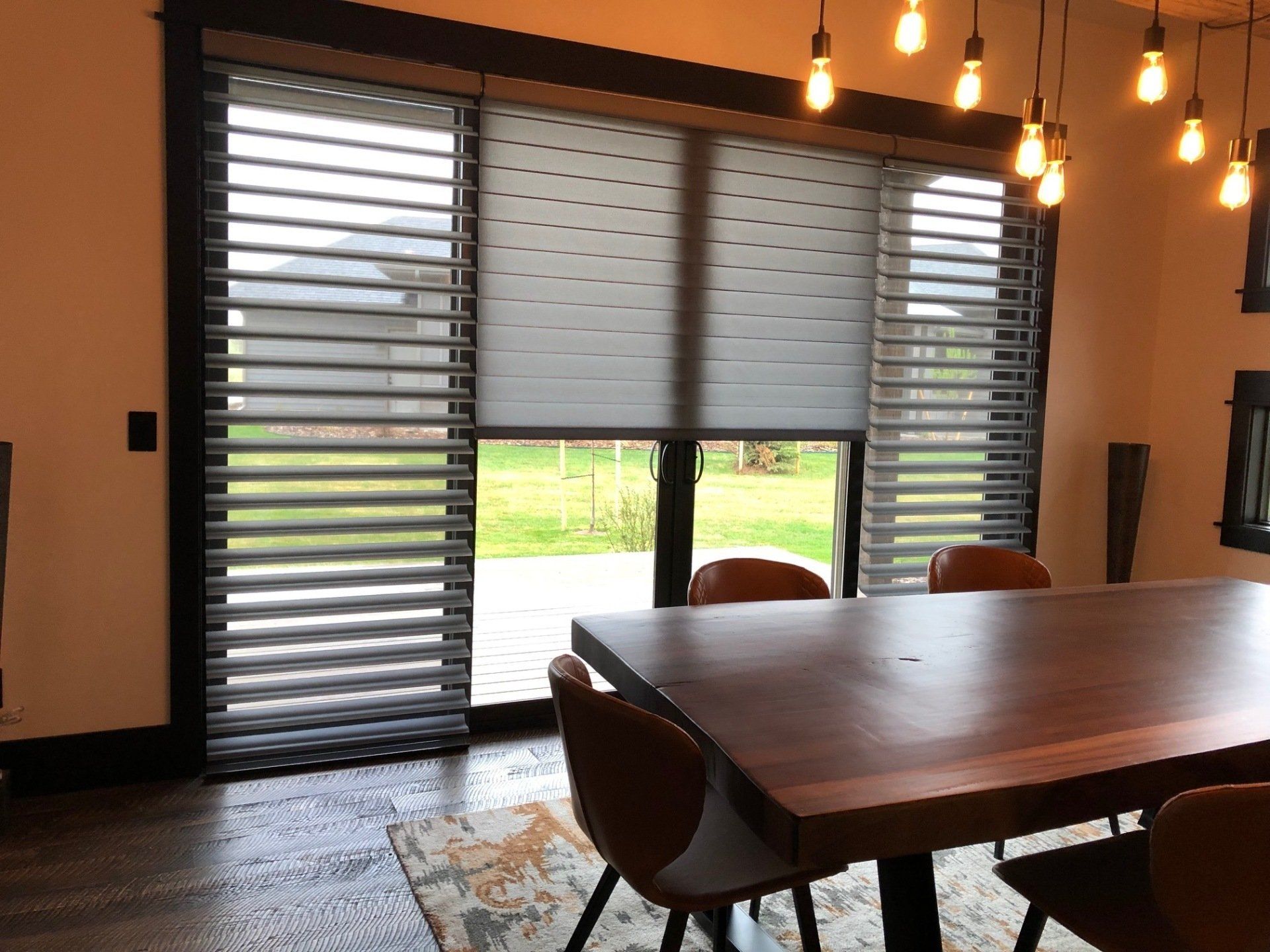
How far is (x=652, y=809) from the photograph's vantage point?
156 cm

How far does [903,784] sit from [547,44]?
269 cm

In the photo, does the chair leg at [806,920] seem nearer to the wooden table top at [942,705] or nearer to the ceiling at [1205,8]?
the wooden table top at [942,705]

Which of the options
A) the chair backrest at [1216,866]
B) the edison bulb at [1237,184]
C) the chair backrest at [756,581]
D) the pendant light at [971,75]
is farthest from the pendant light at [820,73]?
the chair backrest at [1216,866]

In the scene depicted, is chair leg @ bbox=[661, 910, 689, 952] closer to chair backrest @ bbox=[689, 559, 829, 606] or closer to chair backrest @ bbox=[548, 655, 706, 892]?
chair backrest @ bbox=[548, 655, 706, 892]

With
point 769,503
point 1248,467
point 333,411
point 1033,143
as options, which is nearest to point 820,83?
point 1033,143

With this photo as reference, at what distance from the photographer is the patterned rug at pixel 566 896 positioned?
2.27 meters

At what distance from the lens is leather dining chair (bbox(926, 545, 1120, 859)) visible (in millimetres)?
3035

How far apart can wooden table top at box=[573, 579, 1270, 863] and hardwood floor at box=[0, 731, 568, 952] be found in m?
0.91

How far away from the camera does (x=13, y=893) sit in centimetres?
234

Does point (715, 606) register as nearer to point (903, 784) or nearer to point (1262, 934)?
point (903, 784)

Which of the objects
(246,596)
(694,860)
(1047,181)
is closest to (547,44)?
(1047,181)

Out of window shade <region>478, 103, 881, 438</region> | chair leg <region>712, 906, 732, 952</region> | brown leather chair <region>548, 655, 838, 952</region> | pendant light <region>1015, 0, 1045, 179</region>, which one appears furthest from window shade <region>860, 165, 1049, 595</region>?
brown leather chair <region>548, 655, 838, 952</region>

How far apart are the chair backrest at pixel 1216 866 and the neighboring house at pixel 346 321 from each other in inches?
97.3

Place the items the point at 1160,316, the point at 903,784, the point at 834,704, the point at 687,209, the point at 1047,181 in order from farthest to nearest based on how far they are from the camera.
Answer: the point at 1160,316 → the point at 687,209 → the point at 1047,181 → the point at 834,704 → the point at 903,784
